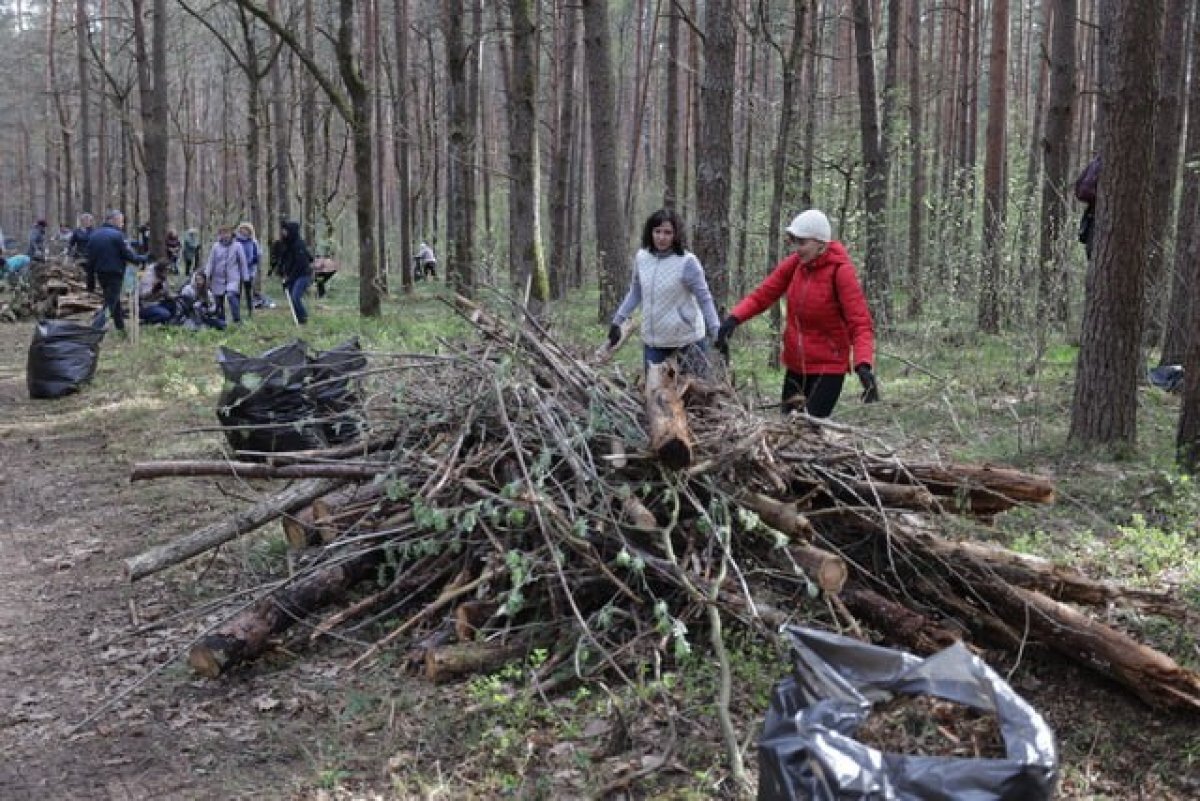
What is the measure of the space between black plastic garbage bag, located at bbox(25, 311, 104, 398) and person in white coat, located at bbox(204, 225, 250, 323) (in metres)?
5.17

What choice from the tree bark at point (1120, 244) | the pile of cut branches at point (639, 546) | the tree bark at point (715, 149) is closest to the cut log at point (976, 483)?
the pile of cut branches at point (639, 546)

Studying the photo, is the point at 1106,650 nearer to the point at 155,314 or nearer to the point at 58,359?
the point at 58,359

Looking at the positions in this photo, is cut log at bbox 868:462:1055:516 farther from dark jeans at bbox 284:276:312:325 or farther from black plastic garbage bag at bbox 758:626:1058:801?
dark jeans at bbox 284:276:312:325

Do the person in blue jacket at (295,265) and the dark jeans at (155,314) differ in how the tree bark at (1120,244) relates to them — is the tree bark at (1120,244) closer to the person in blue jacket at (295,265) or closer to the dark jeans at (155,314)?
the person in blue jacket at (295,265)

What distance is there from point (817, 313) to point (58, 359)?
912 cm

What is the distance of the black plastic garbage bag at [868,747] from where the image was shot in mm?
2602

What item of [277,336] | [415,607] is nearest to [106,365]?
[277,336]

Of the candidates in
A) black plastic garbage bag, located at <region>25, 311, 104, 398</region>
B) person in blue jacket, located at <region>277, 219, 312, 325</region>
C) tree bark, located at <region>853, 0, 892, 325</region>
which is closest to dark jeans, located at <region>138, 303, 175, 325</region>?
person in blue jacket, located at <region>277, 219, 312, 325</region>

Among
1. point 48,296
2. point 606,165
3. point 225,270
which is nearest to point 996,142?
point 606,165

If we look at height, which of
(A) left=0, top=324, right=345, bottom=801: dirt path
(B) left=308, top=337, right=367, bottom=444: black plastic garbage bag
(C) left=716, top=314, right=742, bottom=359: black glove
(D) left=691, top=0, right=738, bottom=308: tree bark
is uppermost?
(D) left=691, top=0, right=738, bottom=308: tree bark

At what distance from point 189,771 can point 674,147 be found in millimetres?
15139

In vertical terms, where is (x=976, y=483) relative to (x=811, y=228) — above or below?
below

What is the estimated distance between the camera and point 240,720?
4.41 metres

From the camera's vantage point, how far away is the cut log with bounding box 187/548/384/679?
4.68 meters
